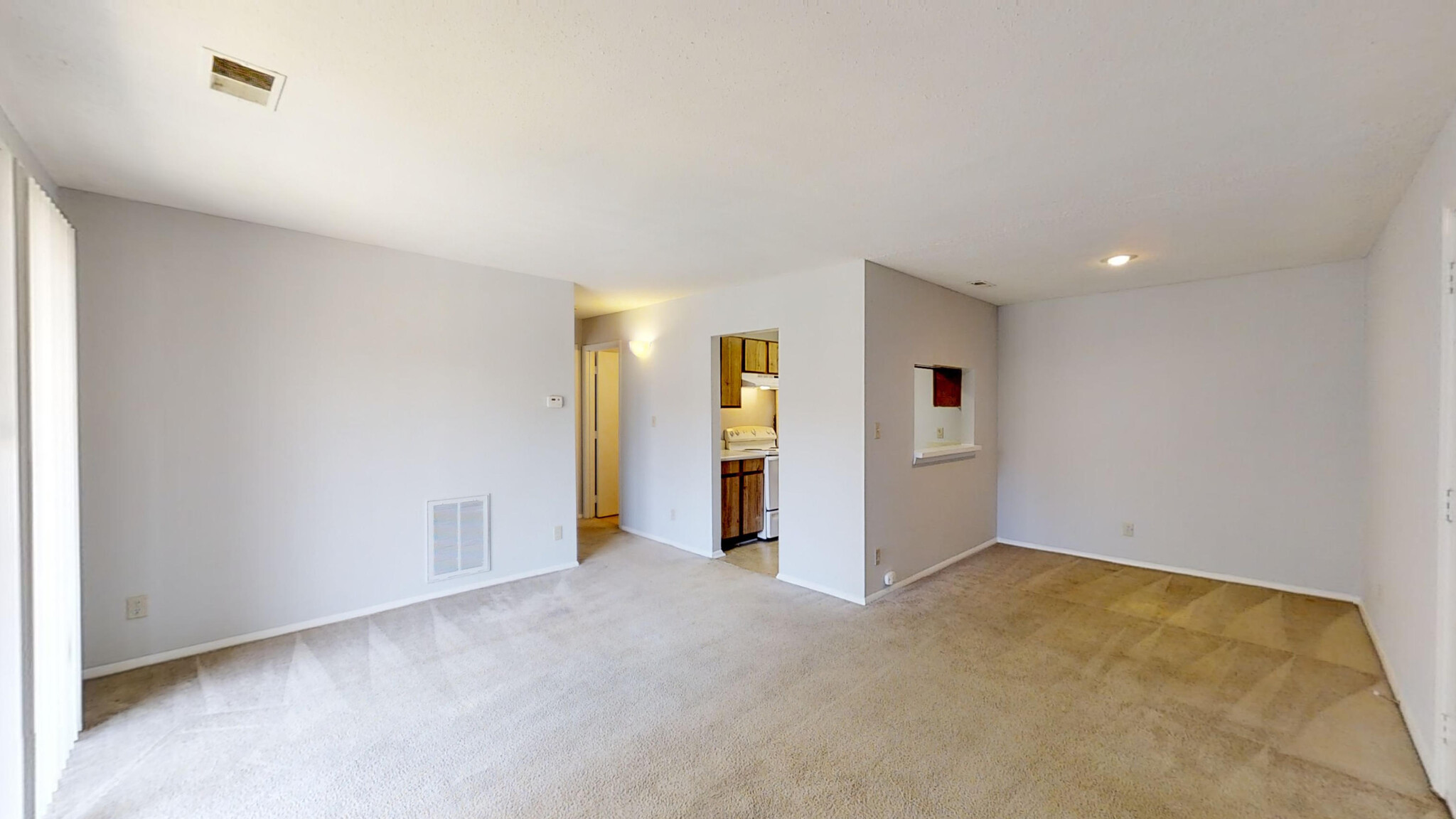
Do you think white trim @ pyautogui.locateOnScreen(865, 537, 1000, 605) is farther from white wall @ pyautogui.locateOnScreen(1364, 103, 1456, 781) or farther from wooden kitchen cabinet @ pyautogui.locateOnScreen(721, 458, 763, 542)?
white wall @ pyautogui.locateOnScreen(1364, 103, 1456, 781)

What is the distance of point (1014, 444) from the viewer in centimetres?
532

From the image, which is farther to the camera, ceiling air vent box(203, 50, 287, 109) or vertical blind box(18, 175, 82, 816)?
vertical blind box(18, 175, 82, 816)

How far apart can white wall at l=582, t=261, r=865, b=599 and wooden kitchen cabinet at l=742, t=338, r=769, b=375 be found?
0.84 metres

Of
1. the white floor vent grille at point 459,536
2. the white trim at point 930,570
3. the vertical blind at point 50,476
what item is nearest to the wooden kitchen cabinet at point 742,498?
the white trim at point 930,570

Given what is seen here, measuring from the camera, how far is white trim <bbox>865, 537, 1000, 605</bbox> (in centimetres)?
382

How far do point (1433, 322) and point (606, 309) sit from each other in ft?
18.1

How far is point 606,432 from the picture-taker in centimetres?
671

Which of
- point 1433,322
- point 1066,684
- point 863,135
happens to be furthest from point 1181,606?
point 863,135

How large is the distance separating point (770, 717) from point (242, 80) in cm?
303

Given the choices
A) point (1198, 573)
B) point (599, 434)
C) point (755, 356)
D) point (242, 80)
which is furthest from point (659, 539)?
point (1198, 573)

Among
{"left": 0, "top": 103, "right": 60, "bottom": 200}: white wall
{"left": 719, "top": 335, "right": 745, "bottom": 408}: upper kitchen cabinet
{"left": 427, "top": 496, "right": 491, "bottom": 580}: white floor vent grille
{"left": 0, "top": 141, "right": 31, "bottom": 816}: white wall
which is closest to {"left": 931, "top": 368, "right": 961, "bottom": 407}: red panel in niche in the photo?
{"left": 719, "top": 335, "right": 745, "bottom": 408}: upper kitchen cabinet

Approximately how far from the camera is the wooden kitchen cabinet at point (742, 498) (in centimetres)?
514

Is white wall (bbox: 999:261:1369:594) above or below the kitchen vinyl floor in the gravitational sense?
above

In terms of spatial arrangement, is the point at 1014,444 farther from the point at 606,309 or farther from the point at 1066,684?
the point at 606,309
